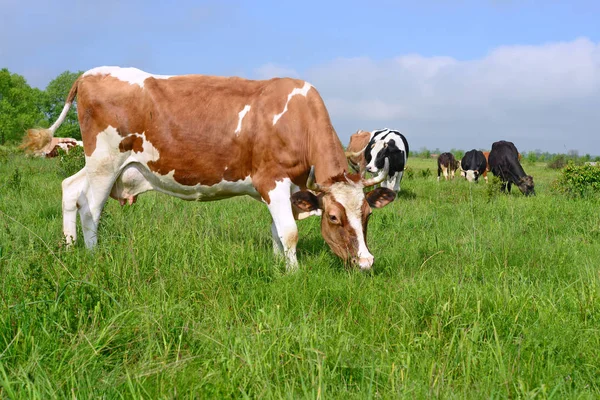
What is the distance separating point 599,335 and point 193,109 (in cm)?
480

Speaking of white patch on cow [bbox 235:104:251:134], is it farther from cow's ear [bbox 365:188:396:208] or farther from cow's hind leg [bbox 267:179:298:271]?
cow's ear [bbox 365:188:396:208]

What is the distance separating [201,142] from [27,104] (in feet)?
188

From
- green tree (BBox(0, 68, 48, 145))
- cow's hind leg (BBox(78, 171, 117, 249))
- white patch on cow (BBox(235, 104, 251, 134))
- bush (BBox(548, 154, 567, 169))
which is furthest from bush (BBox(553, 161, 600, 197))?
green tree (BBox(0, 68, 48, 145))

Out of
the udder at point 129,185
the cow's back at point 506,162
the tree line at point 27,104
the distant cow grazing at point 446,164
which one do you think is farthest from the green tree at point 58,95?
the udder at point 129,185

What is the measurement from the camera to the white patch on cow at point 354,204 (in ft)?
16.9

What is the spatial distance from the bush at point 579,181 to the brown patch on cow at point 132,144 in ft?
32.4

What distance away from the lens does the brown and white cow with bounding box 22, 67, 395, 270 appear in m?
5.86

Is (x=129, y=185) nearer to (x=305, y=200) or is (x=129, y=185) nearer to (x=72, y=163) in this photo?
(x=305, y=200)

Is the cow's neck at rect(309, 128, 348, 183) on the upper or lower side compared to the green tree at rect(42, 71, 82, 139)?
lower

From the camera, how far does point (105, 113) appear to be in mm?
6137

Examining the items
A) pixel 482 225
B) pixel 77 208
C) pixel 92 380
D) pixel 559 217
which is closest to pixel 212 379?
pixel 92 380

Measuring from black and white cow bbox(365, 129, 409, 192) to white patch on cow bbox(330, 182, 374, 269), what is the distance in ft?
29.1

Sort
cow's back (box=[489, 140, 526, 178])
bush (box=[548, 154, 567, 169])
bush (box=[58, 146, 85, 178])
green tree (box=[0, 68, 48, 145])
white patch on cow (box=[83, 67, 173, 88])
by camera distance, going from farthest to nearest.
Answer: green tree (box=[0, 68, 48, 145]) < bush (box=[548, 154, 567, 169]) < cow's back (box=[489, 140, 526, 178]) < bush (box=[58, 146, 85, 178]) < white patch on cow (box=[83, 67, 173, 88])

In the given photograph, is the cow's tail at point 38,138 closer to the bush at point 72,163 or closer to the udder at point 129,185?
the udder at point 129,185
